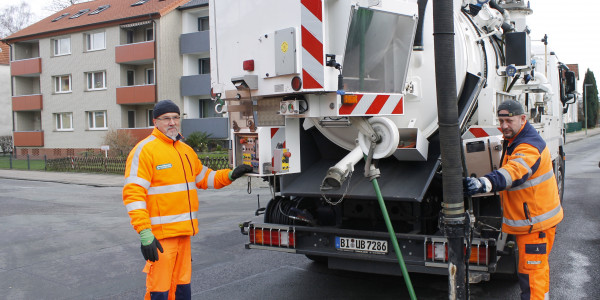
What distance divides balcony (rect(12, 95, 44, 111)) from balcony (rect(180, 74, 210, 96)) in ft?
36.7

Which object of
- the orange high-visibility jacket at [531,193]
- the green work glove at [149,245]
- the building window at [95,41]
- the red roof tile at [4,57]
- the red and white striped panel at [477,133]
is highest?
the red roof tile at [4,57]

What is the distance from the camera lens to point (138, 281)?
598cm

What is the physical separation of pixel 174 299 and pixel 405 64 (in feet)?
8.73

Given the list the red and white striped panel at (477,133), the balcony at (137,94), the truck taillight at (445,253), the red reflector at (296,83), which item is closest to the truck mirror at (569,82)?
the red and white striped panel at (477,133)

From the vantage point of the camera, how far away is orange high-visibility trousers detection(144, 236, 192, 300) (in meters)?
4.03

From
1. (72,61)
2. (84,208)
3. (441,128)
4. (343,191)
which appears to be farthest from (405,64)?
(72,61)

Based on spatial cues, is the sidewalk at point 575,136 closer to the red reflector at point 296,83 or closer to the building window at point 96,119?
the building window at point 96,119

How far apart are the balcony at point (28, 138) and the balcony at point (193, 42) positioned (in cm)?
1187

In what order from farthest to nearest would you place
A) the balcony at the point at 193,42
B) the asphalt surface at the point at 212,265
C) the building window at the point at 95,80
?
1. the building window at the point at 95,80
2. the balcony at the point at 193,42
3. the asphalt surface at the point at 212,265

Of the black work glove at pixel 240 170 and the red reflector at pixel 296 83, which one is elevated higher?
the red reflector at pixel 296 83

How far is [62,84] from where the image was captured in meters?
34.8

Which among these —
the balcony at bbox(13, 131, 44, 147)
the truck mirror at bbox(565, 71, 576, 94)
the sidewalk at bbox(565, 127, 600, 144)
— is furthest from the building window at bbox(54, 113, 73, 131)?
the sidewalk at bbox(565, 127, 600, 144)

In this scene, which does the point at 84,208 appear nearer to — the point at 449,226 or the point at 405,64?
the point at 405,64

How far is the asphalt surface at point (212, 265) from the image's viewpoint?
5.45m
